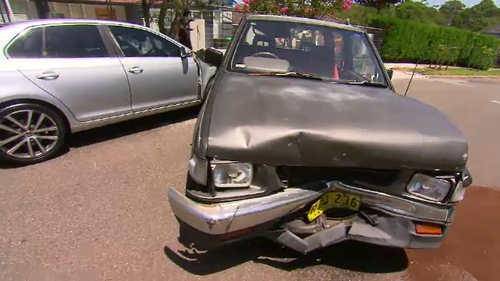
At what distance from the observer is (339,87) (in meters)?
2.63

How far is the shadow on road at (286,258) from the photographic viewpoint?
7.55ft

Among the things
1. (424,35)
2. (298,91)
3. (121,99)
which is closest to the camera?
(298,91)

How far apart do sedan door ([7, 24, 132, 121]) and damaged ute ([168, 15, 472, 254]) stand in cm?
Answer: 229

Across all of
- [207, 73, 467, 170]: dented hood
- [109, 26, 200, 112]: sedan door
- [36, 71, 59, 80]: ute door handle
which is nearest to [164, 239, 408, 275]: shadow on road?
[207, 73, 467, 170]: dented hood

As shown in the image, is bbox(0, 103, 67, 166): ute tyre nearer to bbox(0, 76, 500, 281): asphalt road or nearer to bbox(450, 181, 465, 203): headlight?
bbox(0, 76, 500, 281): asphalt road

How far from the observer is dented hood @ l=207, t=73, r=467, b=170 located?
1764 mm

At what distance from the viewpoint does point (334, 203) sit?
198cm

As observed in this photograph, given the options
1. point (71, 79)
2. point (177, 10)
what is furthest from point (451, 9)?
point (71, 79)

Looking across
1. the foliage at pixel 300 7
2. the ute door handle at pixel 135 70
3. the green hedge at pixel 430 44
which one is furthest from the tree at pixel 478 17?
the ute door handle at pixel 135 70

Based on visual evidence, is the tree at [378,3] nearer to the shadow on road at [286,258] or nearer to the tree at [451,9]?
the shadow on road at [286,258]

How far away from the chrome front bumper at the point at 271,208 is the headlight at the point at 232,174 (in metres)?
0.12

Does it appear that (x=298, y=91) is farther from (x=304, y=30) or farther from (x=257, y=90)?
(x=304, y=30)

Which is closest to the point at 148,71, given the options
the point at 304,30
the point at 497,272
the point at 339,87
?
A: the point at 304,30

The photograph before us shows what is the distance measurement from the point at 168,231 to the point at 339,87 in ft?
6.46
